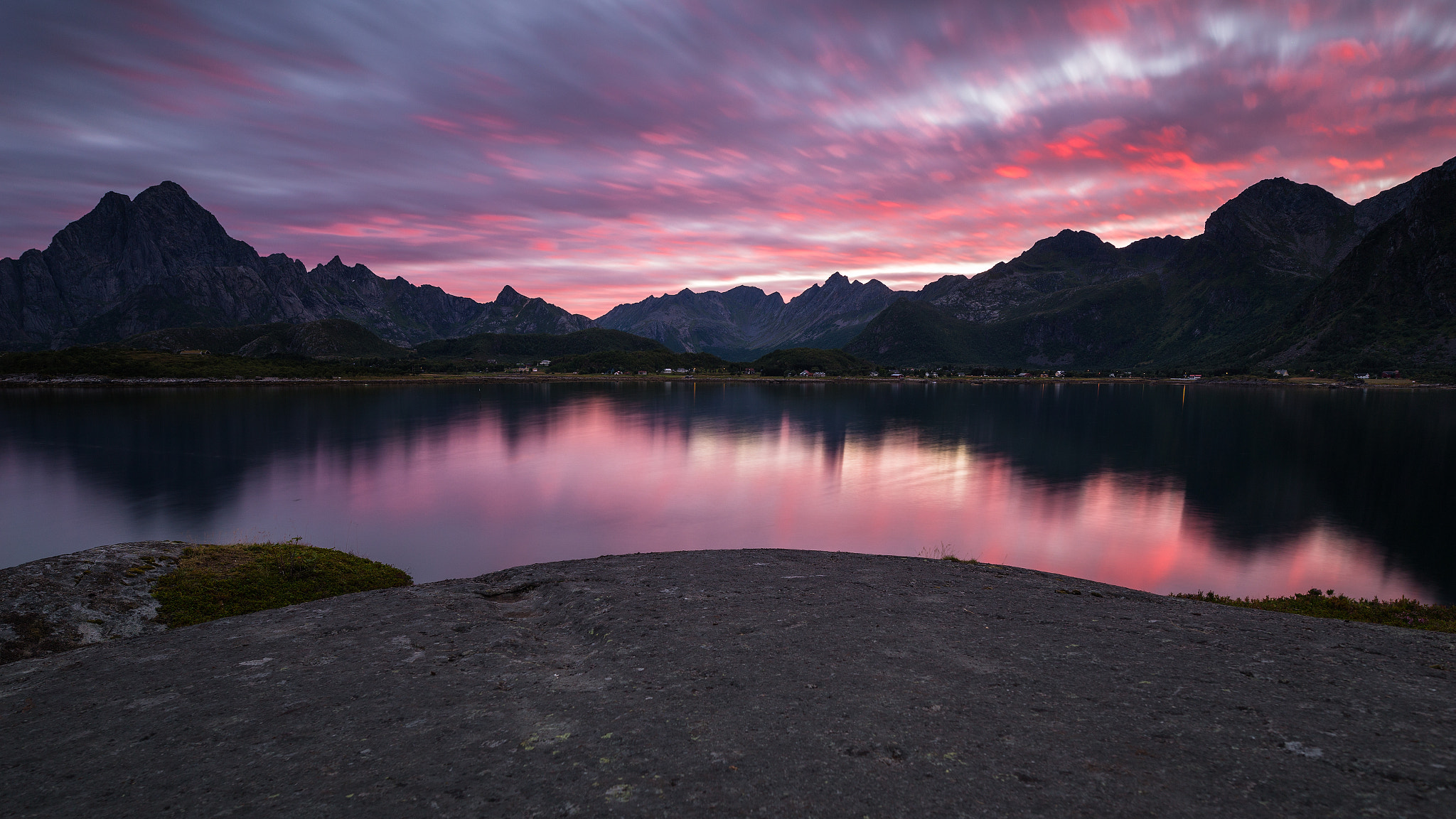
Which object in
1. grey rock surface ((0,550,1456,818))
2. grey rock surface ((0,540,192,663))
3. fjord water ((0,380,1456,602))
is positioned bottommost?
fjord water ((0,380,1456,602))

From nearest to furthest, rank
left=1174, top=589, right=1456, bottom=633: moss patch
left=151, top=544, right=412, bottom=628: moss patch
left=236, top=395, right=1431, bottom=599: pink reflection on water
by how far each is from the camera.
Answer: left=1174, top=589, right=1456, bottom=633: moss patch, left=151, top=544, right=412, bottom=628: moss patch, left=236, top=395, right=1431, bottom=599: pink reflection on water

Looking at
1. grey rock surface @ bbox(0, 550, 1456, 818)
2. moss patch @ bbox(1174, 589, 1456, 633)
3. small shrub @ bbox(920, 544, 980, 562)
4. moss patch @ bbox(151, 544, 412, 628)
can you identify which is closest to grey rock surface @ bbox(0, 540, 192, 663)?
moss patch @ bbox(151, 544, 412, 628)

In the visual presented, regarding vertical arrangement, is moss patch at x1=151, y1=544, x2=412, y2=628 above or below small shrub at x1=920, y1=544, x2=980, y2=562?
above

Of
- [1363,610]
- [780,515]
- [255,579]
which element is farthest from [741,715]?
[780,515]

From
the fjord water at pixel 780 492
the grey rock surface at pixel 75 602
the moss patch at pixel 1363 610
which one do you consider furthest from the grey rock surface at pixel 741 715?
the fjord water at pixel 780 492

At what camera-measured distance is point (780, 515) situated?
165 feet

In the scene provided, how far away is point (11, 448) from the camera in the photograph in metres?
81.1

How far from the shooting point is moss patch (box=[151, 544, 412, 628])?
18.9 meters

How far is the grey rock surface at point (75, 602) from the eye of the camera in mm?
15898

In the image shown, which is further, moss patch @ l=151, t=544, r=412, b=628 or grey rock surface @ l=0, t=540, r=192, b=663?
moss patch @ l=151, t=544, r=412, b=628

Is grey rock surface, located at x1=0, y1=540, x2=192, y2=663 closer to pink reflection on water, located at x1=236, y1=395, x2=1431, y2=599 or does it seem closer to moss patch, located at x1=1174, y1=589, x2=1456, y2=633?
pink reflection on water, located at x1=236, y1=395, x2=1431, y2=599

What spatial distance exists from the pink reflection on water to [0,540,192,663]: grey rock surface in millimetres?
15810

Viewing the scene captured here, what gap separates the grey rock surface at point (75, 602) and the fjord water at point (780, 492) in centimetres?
1626

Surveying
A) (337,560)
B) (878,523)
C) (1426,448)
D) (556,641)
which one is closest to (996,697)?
(556,641)
